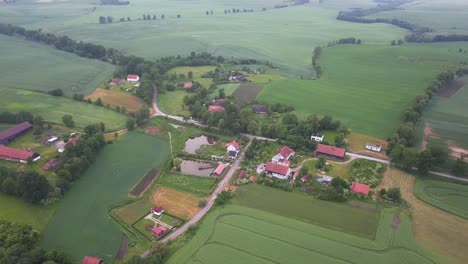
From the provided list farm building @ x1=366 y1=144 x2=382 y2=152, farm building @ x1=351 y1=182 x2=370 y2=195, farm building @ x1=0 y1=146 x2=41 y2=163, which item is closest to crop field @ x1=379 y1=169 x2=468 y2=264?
farm building @ x1=351 y1=182 x2=370 y2=195

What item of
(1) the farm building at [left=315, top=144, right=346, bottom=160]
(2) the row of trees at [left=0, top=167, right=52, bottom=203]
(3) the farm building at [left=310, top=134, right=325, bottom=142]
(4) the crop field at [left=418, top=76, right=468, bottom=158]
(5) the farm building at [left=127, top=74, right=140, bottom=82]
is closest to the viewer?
(2) the row of trees at [left=0, top=167, right=52, bottom=203]

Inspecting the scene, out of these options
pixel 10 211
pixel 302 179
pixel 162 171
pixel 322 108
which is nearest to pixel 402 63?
pixel 322 108

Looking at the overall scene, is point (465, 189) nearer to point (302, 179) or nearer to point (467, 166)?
point (467, 166)

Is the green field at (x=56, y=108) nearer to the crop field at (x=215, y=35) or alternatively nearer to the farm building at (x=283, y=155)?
the farm building at (x=283, y=155)

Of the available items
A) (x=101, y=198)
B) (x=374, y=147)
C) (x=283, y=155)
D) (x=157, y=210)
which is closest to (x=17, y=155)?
(x=101, y=198)

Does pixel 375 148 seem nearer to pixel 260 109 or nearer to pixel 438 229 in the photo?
pixel 438 229

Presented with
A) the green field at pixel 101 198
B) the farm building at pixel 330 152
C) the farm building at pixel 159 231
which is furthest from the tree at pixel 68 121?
the farm building at pixel 330 152

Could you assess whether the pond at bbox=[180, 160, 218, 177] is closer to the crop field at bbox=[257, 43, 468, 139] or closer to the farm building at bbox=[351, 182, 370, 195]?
the farm building at bbox=[351, 182, 370, 195]
